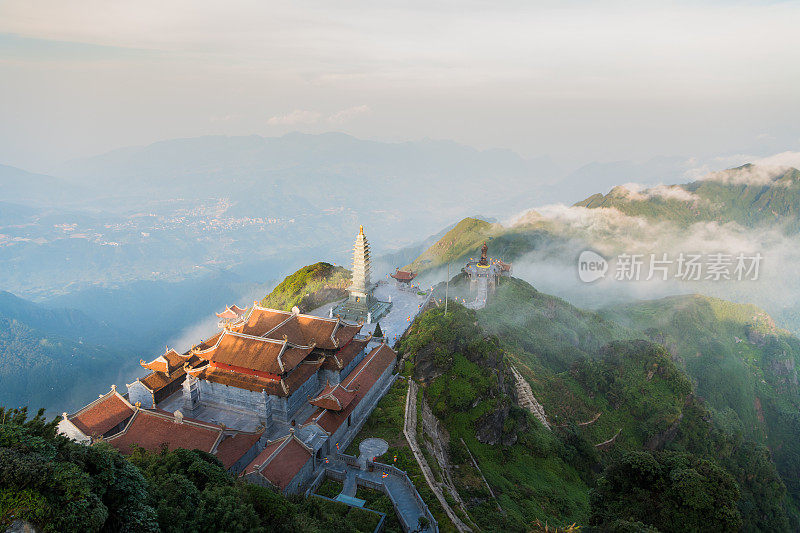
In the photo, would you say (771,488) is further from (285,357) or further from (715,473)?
(285,357)

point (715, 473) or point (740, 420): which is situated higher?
point (715, 473)

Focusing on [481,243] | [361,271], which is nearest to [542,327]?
[361,271]

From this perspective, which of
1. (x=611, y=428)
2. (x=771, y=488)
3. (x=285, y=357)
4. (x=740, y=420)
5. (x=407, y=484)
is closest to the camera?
(x=407, y=484)

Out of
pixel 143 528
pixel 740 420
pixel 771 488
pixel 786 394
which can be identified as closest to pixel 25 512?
pixel 143 528

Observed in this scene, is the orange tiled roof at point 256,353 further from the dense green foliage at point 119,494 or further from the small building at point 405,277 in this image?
the small building at point 405,277

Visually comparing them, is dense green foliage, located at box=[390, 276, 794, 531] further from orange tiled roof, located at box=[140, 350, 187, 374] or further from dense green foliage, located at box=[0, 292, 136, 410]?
dense green foliage, located at box=[0, 292, 136, 410]

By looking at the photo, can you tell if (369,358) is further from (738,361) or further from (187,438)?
(738,361)

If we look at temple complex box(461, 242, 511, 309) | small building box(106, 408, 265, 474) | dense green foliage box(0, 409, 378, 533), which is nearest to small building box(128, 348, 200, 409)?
small building box(106, 408, 265, 474)
